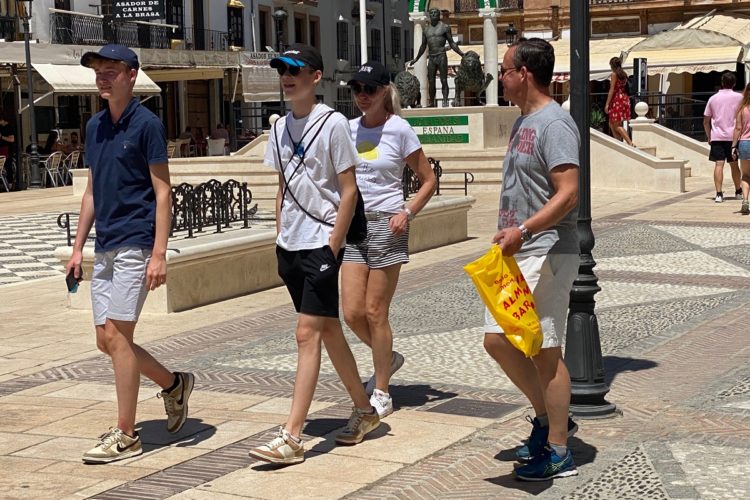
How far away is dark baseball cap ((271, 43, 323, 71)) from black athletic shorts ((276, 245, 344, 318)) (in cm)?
81

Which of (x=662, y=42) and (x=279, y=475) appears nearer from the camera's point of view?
(x=279, y=475)

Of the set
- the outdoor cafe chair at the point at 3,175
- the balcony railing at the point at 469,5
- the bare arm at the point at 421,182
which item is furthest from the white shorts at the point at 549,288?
the balcony railing at the point at 469,5

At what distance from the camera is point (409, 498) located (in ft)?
17.0

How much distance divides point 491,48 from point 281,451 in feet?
75.9

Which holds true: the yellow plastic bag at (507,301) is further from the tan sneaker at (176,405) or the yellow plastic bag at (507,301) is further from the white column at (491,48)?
the white column at (491,48)

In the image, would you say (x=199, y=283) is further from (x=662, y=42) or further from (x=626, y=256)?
(x=662, y=42)

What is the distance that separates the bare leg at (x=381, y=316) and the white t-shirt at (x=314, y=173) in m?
0.80

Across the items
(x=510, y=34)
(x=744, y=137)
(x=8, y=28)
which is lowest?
(x=744, y=137)

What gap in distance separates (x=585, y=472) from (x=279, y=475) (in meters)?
1.29

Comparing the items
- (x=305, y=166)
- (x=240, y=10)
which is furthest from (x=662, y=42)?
(x=305, y=166)

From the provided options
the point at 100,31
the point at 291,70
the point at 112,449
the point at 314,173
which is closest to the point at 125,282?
the point at 112,449

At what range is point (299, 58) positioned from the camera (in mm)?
5723

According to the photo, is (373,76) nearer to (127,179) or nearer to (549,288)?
(127,179)

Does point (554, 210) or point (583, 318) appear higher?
point (554, 210)
